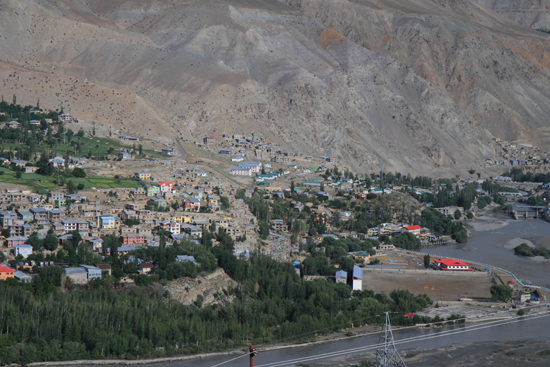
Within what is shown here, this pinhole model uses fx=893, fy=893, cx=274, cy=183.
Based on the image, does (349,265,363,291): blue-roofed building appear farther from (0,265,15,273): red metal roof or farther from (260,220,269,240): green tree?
(0,265,15,273): red metal roof

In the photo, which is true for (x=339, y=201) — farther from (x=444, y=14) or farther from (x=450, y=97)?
(x=444, y=14)

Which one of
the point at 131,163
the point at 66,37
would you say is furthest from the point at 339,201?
the point at 66,37

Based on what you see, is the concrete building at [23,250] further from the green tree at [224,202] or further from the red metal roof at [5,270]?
the green tree at [224,202]

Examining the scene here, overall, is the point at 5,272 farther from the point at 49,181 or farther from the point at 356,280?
the point at 356,280

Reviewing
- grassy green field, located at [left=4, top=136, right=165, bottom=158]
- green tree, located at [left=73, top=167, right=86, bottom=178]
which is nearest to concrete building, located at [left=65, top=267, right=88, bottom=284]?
green tree, located at [left=73, top=167, right=86, bottom=178]

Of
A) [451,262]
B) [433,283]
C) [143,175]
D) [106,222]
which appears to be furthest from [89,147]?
[433,283]
